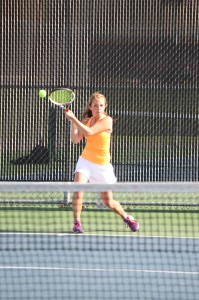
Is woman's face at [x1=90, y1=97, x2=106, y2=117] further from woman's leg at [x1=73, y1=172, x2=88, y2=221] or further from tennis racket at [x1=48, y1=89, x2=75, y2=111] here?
woman's leg at [x1=73, y1=172, x2=88, y2=221]

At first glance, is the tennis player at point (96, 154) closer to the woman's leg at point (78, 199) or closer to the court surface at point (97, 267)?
the woman's leg at point (78, 199)

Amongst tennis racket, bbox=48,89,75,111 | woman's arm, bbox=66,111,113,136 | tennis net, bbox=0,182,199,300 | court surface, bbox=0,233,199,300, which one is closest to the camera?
tennis net, bbox=0,182,199,300

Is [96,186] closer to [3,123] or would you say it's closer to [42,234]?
[42,234]

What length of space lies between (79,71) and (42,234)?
249cm

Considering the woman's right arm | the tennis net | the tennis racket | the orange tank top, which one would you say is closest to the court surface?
the tennis net

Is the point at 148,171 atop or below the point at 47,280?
atop

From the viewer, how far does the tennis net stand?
628 cm

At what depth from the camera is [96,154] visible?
9180mm

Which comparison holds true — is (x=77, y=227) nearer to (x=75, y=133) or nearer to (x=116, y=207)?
(x=116, y=207)

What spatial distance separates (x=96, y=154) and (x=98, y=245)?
106 centimetres

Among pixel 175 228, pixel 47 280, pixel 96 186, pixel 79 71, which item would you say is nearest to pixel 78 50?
pixel 79 71

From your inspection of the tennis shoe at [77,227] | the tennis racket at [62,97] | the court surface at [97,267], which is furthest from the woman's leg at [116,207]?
the tennis racket at [62,97]

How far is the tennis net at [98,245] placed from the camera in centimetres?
628

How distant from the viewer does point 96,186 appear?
5.30 m
